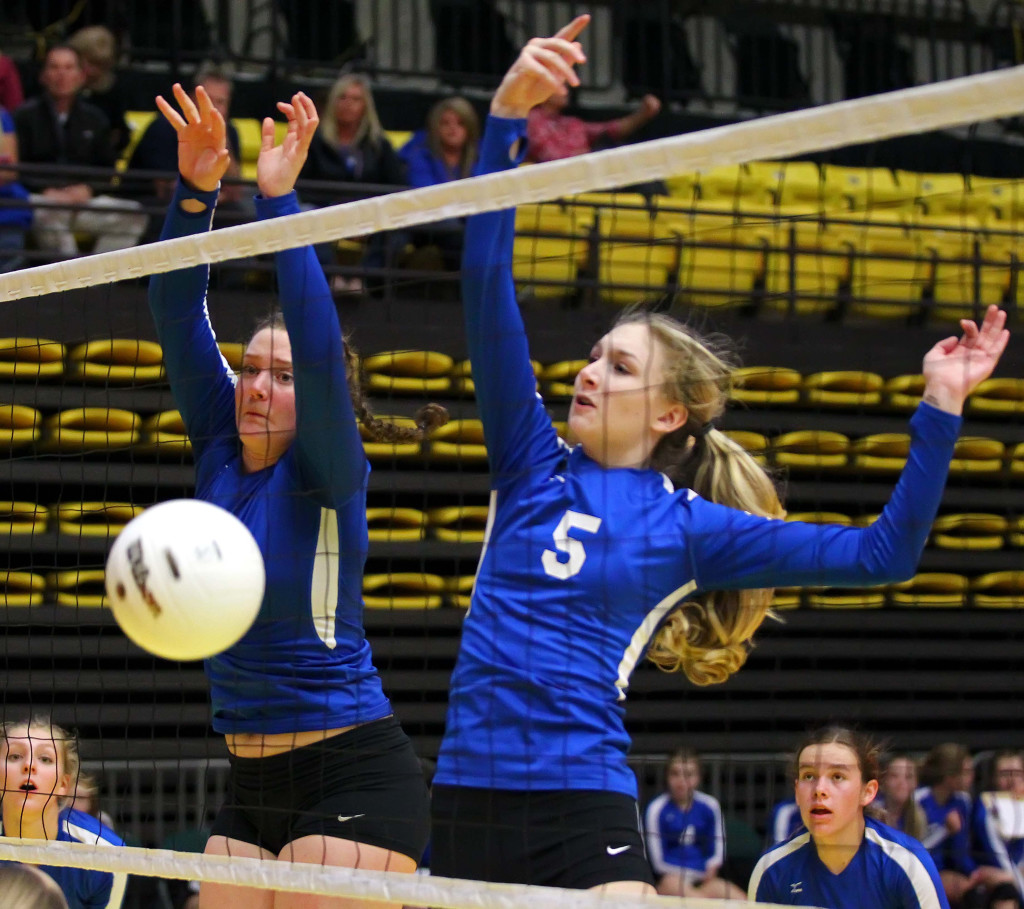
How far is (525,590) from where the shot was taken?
276cm

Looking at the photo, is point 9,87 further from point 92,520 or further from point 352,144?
point 92,520

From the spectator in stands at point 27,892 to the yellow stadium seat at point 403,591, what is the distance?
135 inches

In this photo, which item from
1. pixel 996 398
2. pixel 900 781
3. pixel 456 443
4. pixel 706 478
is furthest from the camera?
pixel 996 398

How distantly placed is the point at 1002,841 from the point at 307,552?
3335 millimetres

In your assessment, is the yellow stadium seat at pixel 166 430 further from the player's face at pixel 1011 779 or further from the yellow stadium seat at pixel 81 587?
the player's face at pixel 1011 779

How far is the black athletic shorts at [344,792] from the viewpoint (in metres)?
3.09

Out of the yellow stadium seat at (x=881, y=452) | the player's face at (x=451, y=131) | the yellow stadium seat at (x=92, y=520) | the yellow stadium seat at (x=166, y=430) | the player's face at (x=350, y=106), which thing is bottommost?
the yellow stadium seat at (x=92, y=520)

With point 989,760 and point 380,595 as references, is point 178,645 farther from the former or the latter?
point 989,760

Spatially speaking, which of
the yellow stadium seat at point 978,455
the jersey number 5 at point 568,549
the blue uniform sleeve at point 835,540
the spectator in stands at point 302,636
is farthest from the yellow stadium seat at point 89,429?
the blue uniform sleeve at point 835,540

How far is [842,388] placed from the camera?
8.05 meters

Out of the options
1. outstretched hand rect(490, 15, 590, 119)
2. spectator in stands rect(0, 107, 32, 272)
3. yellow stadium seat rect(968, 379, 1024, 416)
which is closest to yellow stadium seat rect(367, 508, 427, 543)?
spectator in stands rect(0, 107, 32, 272)

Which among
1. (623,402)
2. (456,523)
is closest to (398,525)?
(456,523)

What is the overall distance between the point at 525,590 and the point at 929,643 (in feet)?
18.3

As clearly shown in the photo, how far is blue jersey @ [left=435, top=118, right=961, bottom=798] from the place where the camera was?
2639mm
